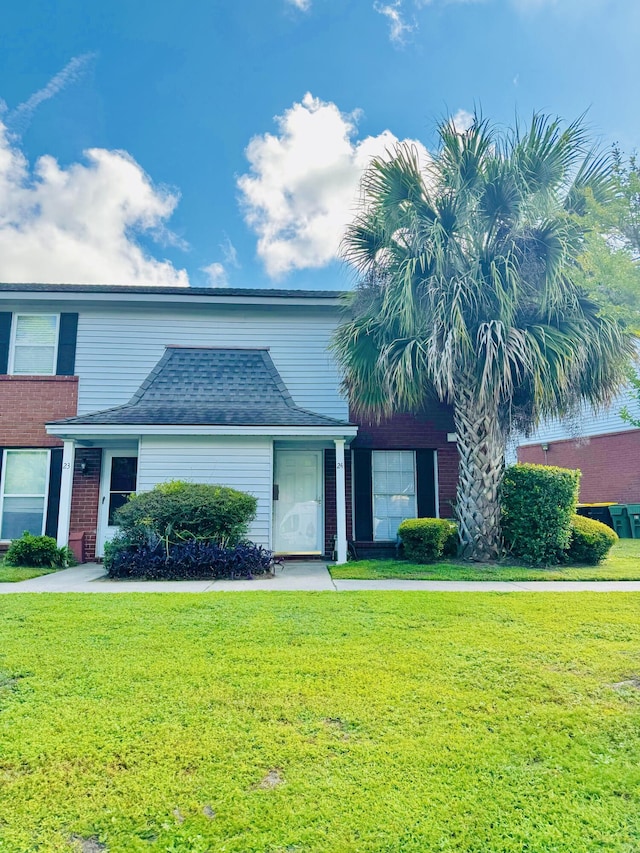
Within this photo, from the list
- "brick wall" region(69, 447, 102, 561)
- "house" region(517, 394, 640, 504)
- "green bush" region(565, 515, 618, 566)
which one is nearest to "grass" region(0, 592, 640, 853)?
"green bush" region(565, 515, 618, 566)

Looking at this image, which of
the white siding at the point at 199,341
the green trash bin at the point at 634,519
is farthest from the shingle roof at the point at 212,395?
the green trash bin at the point at 634,519

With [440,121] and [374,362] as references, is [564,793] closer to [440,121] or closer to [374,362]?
[374,362]

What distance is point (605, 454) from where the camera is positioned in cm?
1619

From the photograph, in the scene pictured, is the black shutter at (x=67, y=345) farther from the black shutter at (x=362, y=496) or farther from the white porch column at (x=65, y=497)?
the black shutter at (x=362, y=496)

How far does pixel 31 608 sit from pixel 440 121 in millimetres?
10084

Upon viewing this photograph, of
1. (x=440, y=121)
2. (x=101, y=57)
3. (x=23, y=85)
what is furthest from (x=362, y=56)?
(x=23, y=85)

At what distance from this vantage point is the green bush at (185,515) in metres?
8.33

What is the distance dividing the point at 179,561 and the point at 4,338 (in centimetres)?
727

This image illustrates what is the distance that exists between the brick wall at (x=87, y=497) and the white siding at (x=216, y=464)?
1532 millimetres

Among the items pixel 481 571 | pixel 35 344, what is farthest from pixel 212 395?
pixel 481 571

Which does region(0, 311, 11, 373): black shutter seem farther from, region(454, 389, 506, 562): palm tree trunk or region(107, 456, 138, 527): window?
region(454, 389, 506, 562): palm tree trunk

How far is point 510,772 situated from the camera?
2.46 metres

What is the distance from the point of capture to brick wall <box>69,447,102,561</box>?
10382mm

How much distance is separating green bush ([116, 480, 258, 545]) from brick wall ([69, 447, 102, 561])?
238cm
